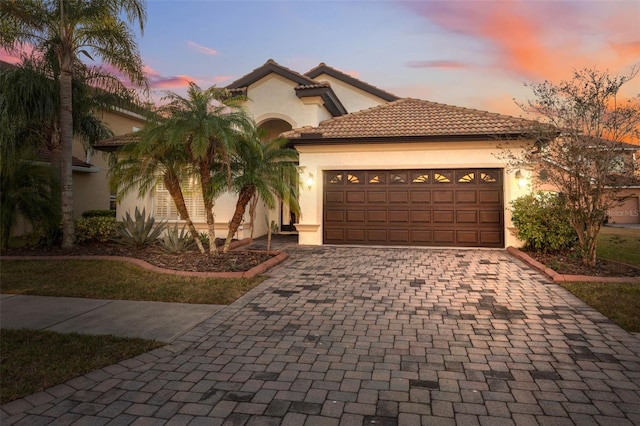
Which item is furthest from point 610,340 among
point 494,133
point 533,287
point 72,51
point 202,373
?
point 72,51

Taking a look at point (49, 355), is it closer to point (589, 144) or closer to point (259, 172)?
point (259, 172)

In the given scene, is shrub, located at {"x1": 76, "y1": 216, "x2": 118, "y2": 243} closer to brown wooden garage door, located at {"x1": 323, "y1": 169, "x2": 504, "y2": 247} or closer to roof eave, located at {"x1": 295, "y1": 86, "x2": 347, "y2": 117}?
brown wooden garage door, located at {"x1": 323, "y1": 169, "x2": 504, "y2": 247}

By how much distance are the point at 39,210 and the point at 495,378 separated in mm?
12296

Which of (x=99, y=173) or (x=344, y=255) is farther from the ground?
(x=99, y=173)

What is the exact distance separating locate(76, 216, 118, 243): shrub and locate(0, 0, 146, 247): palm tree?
922 mm

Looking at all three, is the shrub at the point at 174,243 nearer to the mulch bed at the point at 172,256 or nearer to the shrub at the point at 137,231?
the mulch bed at the point at 172,256

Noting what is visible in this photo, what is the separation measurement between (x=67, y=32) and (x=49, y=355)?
10.6 metres

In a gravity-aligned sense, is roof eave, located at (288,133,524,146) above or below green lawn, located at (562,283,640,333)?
above

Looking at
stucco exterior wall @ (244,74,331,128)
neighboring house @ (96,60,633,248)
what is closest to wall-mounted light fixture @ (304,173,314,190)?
neighboring house @ (96,60,633,248)

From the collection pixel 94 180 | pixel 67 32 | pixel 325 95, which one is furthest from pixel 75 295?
pixel 94 180

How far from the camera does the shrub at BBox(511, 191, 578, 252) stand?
994cm

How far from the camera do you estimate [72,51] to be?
11.3m

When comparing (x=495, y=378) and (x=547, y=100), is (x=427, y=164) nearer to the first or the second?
(x=547, y=100)

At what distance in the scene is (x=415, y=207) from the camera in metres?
12.6
